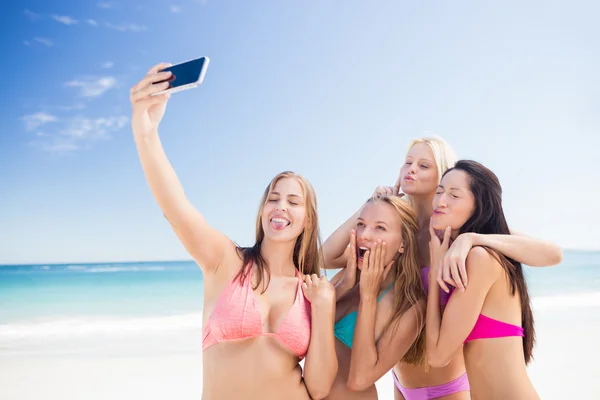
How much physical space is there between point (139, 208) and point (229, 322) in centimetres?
3198

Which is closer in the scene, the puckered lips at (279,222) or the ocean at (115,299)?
the puckered lips at (279,222)

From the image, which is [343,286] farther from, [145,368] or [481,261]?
[145,368]

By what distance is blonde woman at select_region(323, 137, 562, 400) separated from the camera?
11.1 feet

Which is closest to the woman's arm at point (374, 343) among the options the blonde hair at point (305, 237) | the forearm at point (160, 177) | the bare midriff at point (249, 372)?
the bare midriff at point (249, 372)

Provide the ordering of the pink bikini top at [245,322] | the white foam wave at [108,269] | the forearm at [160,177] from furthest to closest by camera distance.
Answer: the white foam wave at [108,269], the pink bikini top at [245,322], the forearm at [160,177]

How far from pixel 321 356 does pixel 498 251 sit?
127 centimetres

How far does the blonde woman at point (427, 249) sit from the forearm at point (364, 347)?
1.65 feet

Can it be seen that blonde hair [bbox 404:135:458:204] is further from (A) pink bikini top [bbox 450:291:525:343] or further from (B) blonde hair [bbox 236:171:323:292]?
(A) pink bikini top [bbox 450:291:525:343]

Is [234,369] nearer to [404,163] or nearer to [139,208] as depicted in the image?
[404,163]

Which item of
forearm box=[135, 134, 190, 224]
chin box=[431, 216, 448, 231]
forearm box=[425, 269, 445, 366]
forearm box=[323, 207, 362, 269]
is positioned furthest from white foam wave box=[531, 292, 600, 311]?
forearm box=[135, 134, 190, 224]

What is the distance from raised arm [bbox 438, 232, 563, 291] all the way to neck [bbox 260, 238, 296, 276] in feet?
3.38

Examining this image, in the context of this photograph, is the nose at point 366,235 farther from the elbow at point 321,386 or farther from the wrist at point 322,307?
the elbow at point 321,386

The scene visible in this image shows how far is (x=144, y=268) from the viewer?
35.2 m

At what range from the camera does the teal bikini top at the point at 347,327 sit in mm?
3764
